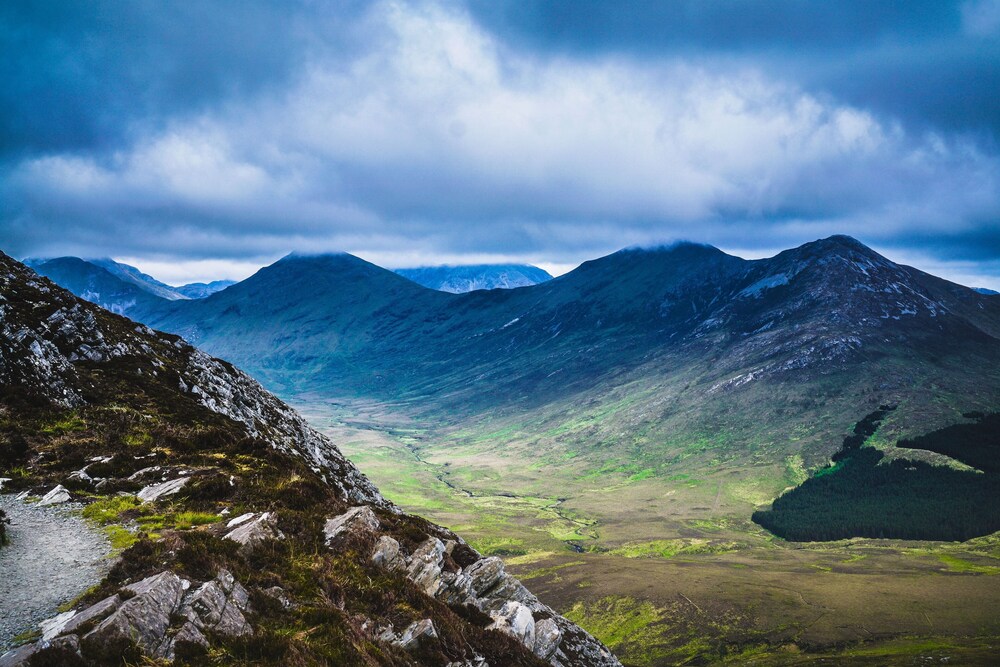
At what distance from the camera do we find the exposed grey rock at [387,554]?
1053 inches

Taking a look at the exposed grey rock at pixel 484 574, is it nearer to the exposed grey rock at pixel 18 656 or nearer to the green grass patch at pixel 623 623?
the exposed grey rock at pixel 18 656

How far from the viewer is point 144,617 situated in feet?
54.9

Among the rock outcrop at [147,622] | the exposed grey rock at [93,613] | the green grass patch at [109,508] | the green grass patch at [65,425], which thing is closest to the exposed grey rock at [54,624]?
the rock outcrop at [147,622]

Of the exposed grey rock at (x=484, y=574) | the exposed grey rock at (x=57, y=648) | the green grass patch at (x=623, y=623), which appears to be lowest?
the green grass patch at (x=623, y=623)

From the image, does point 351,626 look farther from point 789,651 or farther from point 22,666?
point 789,651

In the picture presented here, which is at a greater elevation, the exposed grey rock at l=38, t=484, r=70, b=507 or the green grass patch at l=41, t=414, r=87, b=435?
the green grass patch at l=41, t=414, r=87, b=435

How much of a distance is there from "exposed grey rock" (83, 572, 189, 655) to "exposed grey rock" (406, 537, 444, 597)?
11.5 metres

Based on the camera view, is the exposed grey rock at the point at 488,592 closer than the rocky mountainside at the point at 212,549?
No

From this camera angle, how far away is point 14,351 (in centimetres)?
4081

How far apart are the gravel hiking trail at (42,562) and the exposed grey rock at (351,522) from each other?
28.3ft

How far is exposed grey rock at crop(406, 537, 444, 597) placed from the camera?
27.8m

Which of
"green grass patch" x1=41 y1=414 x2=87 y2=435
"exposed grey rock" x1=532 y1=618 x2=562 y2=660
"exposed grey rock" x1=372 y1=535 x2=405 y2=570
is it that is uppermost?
"green grass patch" x1=41 y1=414 x2=87 y2=435

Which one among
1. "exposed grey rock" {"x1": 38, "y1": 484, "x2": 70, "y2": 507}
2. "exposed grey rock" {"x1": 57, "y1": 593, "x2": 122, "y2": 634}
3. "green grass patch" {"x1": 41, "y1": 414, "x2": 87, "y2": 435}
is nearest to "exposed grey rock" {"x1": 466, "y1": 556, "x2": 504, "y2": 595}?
"exposed grey rock" {"x1": 57, "y1": 593, "x2": 122, "y2": 634}

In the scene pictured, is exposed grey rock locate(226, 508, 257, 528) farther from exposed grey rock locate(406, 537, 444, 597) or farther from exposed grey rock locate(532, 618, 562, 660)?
exposed grey rock locate(532, 618, 562, 660)
